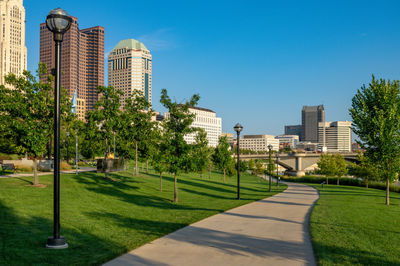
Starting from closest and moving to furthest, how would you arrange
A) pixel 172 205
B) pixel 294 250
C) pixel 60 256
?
pixel 60 256 < pixel 294 250 < pixel 172 205

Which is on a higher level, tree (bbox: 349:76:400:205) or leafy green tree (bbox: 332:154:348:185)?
tree (bbox: 349:76:400:205)

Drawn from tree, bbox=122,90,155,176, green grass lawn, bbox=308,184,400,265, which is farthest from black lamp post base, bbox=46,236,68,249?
tree, bbox=122,90,155,176

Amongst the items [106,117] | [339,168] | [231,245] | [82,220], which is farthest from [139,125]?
[339,168]

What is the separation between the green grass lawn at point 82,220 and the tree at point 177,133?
263 centimetres

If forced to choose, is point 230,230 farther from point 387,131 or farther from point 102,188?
point 387,131

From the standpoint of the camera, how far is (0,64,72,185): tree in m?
20.2

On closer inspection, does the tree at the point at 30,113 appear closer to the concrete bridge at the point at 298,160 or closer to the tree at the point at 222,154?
the tree at the point at 222,154

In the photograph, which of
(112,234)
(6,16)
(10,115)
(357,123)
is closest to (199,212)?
(112,234)

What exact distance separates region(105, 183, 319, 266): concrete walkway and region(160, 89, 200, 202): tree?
20.8 feet

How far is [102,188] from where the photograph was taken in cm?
2347

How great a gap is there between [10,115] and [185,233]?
15928mm

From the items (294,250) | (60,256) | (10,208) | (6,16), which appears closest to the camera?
(60,256)

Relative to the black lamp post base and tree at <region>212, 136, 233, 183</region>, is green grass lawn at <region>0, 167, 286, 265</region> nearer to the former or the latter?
the black lamp post base

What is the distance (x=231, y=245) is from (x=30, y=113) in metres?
17.2
